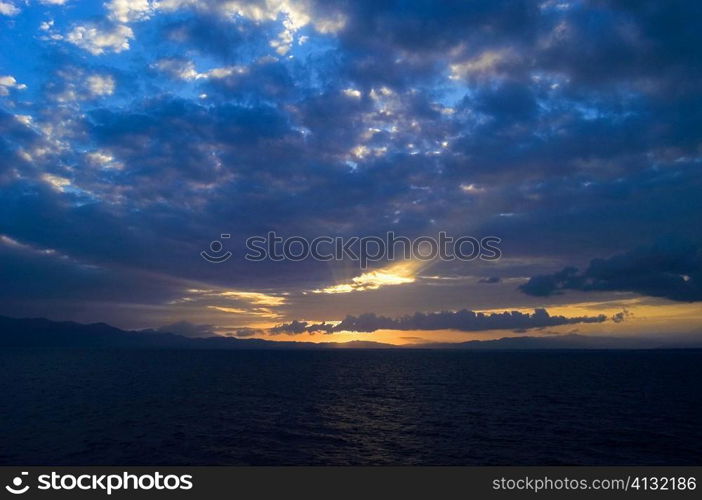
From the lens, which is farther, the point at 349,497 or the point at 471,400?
the point at 471,400

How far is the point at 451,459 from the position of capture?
3606 centimetres

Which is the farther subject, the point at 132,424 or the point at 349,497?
the point at 132,424

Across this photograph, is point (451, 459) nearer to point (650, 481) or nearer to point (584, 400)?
point (650, 481)

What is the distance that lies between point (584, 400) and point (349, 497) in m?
63.9

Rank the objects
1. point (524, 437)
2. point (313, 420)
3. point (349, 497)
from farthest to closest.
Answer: point (313, 420) < point (524, 437) < point (349, 497)

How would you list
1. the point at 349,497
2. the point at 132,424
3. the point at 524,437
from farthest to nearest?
the point at 132,424, the point at 524,437, the point at 349,497

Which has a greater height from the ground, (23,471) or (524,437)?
(23,471)

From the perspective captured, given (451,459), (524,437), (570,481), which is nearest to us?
(570,481)

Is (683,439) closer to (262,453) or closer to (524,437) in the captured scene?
(524,437)

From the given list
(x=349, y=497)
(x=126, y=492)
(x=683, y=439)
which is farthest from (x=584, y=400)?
(x=126, y=492)

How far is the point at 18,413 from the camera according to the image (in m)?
54.6

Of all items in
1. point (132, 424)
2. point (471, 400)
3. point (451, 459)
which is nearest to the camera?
point (451, 459)

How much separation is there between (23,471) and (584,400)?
247 feet

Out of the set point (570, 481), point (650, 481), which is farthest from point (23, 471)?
point (650, 481)
